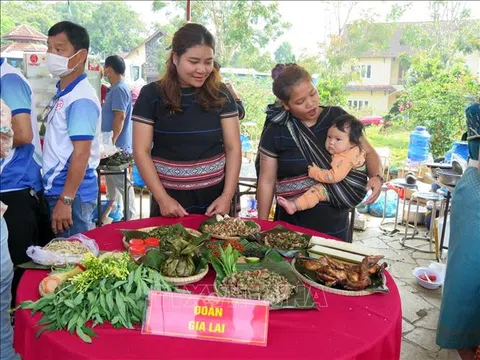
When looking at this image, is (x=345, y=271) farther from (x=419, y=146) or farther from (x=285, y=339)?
(x=419, y=146)

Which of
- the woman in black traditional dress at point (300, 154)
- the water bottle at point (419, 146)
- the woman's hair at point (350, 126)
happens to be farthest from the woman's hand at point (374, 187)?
the water bottle at point (419, 146)

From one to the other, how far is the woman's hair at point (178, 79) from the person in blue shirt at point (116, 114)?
285 centimetres

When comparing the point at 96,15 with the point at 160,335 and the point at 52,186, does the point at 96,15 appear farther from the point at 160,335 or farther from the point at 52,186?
the point at 160,335

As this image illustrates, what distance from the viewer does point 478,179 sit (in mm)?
2223

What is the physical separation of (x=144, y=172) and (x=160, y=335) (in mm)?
1147

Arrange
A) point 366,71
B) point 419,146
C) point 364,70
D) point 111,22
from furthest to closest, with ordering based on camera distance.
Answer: point 111,22
point 366,71
point 364,70
point 419,146

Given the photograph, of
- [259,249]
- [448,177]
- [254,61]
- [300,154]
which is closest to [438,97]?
[448,177]

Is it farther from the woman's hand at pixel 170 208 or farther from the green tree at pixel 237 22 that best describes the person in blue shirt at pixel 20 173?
the green tree at pixel 237 22

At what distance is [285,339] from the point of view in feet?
3.73

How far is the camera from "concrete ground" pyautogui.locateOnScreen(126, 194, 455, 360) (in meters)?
2.75

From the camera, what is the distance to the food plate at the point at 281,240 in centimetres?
167

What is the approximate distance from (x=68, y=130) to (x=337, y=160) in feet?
4.30

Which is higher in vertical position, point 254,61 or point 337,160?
point 254,61

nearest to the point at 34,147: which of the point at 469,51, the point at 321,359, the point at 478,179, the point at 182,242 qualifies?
the point at 182,242
